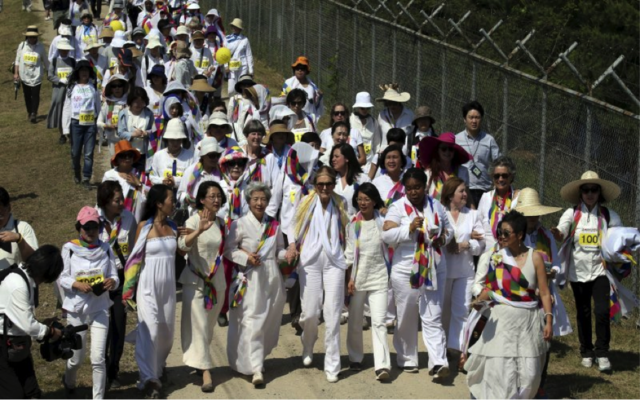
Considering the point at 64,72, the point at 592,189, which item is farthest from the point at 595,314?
the point at 64,72

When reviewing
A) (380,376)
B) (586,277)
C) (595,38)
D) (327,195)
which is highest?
(595,38)

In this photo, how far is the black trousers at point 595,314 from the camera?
11117 millimetres

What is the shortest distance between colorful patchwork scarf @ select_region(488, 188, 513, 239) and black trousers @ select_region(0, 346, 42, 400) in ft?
14.7

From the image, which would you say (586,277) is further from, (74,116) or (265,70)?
(265,70)

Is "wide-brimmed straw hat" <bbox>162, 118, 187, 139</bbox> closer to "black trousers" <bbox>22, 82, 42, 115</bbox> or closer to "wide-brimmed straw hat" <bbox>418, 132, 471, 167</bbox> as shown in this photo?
"wide-brimmed straw hat" <bbox>418, 132, 471, 167</bbox>

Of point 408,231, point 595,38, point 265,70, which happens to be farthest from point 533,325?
point 265,70

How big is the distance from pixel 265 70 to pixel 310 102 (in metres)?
13.6

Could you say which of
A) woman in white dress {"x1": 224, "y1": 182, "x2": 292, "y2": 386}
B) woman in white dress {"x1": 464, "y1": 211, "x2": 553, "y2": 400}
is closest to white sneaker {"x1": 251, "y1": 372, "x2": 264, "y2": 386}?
woman in white dress {"x1": 224, "y1": 182, "x2": 292, "y2": 386}

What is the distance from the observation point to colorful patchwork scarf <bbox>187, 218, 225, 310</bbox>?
10.5m

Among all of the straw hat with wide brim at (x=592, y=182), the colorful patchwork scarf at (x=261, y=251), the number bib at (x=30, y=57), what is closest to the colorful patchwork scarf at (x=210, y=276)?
the colorful patchwork scarf at (x=261, y=251)

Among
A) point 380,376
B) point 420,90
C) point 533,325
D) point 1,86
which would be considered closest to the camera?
point 533,325

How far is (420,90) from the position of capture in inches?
745

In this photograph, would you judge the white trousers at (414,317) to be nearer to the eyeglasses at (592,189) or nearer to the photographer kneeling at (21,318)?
the eyeglasses at (592,189)

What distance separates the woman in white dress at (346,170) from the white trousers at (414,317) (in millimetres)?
1297
